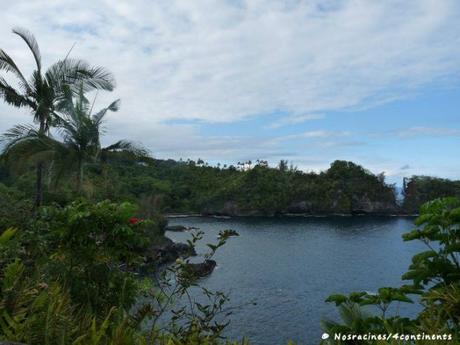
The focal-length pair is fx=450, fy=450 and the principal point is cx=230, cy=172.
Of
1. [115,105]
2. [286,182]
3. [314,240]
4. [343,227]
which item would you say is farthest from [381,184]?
[115,105]

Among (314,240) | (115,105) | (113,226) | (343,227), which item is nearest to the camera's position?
(113,226)

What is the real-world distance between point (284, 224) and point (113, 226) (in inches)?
2902

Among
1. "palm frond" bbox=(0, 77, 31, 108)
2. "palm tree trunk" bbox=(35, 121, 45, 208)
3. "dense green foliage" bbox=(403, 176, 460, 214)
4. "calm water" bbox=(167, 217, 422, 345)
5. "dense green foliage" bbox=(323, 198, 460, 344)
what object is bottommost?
"calm water" bbox=(167, 217, 422, 345)

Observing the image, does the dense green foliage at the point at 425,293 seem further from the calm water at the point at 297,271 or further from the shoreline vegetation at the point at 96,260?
the calm water at the point at 297,271

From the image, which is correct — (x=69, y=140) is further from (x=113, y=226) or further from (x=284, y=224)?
(x=284, y=224)

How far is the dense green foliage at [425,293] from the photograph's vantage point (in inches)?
166

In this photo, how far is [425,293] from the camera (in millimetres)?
4473

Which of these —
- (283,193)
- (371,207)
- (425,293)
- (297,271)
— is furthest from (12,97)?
(371,207)

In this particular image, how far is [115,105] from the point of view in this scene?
14.1 metres

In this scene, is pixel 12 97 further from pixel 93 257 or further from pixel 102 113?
pixel 93 257

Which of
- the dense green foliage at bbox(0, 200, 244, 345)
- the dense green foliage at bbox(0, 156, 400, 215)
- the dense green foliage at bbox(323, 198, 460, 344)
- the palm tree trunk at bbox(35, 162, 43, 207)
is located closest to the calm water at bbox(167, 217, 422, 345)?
the dense green foliage at bbox(323, 198, 460, 344)

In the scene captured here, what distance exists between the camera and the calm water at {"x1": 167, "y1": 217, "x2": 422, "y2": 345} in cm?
2191

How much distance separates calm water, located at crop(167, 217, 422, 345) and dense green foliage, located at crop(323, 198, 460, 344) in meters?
2.29

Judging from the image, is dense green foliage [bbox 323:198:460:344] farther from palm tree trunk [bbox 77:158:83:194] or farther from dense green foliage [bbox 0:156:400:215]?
dense green foliage [bbox 0:156:400:215]
